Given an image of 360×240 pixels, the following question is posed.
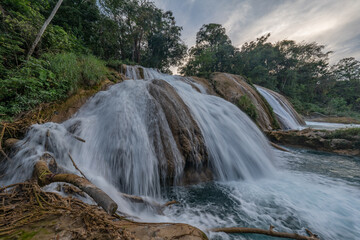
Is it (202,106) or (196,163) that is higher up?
(202,106)

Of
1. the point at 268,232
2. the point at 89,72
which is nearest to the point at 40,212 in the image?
the point at 268,232

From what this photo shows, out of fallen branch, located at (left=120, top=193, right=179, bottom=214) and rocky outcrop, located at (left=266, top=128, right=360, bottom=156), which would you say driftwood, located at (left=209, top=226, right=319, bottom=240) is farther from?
rocky outcrop, located at (left=266, top=128, right=360, bottom=156)

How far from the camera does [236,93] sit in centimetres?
830

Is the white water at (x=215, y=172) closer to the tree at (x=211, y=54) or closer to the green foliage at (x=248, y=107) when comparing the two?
the green foliage at (x=248, y=107)

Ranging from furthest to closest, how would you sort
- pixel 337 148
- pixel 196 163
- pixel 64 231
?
pixel 337 148
pixel 196 163
pixel 64 231

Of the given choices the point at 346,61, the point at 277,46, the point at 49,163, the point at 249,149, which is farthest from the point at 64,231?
the point at 346,61

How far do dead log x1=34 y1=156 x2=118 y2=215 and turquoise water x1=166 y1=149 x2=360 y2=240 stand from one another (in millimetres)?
1454

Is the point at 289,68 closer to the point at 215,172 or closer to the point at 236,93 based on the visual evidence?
the point at 236,93

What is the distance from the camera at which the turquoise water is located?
1.94m

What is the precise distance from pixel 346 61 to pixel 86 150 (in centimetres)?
5182

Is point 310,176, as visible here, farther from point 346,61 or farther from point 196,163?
point 346,61

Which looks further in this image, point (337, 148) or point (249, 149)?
point (337, 148)

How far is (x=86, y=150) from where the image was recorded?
8.95 ft

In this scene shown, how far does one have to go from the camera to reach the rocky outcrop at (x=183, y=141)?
2.96 m
